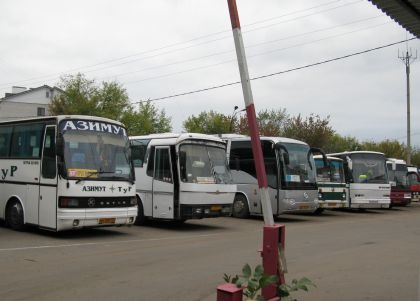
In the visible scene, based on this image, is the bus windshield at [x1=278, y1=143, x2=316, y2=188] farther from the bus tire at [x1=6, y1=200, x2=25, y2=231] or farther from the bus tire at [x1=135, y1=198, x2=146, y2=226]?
the bus tire at [x1=6, y1=200, x2=25, y2=231]

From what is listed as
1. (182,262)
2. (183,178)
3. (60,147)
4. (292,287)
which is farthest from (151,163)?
(292,287)

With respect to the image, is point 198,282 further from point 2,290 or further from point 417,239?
point 417,239

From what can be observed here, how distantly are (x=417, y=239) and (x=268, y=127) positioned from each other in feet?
141

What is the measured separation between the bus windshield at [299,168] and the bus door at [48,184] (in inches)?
351

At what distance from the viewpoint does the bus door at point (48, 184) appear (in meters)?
12.7

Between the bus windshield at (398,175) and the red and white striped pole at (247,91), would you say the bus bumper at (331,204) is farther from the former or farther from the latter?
the red and white striped pole at (247,91)

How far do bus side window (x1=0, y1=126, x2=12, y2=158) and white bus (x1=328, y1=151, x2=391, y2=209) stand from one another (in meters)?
15.1

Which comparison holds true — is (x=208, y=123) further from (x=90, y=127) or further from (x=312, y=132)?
(x=90, y=127)

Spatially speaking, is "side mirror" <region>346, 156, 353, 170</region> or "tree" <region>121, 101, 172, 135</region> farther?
"tree" <region>121, 101, 172, 135</region>

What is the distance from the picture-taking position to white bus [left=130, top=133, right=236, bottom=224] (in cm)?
1552

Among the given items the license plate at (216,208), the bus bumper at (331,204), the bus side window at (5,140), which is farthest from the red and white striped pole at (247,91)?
the bus bumper at (331,204)

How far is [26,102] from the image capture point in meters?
68.4

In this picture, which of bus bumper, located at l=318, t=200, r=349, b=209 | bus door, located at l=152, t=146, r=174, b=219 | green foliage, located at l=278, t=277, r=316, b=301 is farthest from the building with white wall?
green foliage, located at l=278, t=277, r=316, b=301

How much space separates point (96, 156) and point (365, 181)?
14990mm
